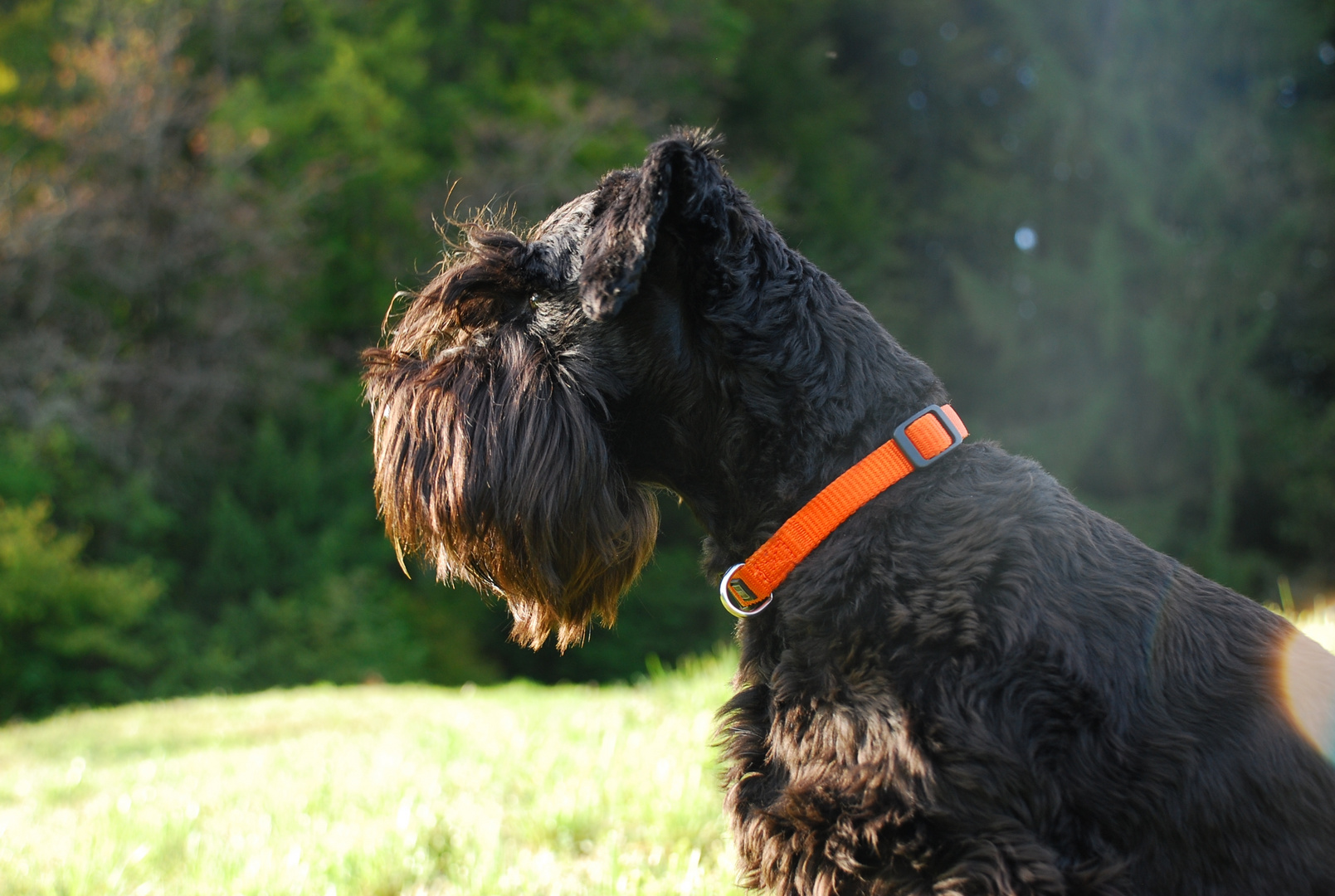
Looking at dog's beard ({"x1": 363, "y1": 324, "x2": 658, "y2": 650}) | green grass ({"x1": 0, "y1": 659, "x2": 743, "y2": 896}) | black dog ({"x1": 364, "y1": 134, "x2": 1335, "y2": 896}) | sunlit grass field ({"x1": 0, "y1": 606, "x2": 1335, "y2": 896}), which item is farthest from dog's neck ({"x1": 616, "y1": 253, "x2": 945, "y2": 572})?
sunlit grass field ({"x1": 0, "y1": 606, "x2": 1335, "y2": 896})

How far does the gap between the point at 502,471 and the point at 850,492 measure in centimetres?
84

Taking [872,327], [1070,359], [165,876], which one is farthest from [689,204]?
[1070,359]

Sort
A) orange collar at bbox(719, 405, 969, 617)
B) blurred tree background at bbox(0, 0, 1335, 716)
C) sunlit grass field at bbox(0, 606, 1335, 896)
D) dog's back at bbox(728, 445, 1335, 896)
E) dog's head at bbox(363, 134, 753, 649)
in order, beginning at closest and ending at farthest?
dog's back at bbox(728, 445, 1335, 896)
orange collar at bbox(719, 405, 969, 617)
dog's head at bbox(363, 134, 753, 649)
sunlit grass field at bbox(0, 606, 1335, 896)
blurred tree background at bbox(0, 0, 1335, 716)

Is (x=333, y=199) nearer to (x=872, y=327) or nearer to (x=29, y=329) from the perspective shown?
(x=29, y=329)

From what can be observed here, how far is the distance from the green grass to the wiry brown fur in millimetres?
770

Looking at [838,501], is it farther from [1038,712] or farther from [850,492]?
[1038,712]

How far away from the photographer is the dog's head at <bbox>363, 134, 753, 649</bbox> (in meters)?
2.23

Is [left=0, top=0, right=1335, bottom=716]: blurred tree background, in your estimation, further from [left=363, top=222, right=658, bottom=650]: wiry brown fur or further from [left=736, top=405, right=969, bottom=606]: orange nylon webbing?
[left=736, top=405, right=969, bottom=606]: orange nylon webbing

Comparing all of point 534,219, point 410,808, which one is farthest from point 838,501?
point 534,219

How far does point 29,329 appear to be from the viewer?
12.9 metres

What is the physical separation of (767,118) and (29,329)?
44.6ft

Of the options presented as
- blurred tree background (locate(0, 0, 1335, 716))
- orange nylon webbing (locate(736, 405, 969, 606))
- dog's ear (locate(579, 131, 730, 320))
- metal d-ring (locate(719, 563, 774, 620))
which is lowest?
blurred tree background (locate(0, 0, 1335, 716))

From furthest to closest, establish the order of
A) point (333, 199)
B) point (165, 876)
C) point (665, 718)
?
point (333, 199) → point (665, 718) → point (165, 876)

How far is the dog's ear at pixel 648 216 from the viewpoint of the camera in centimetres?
203
